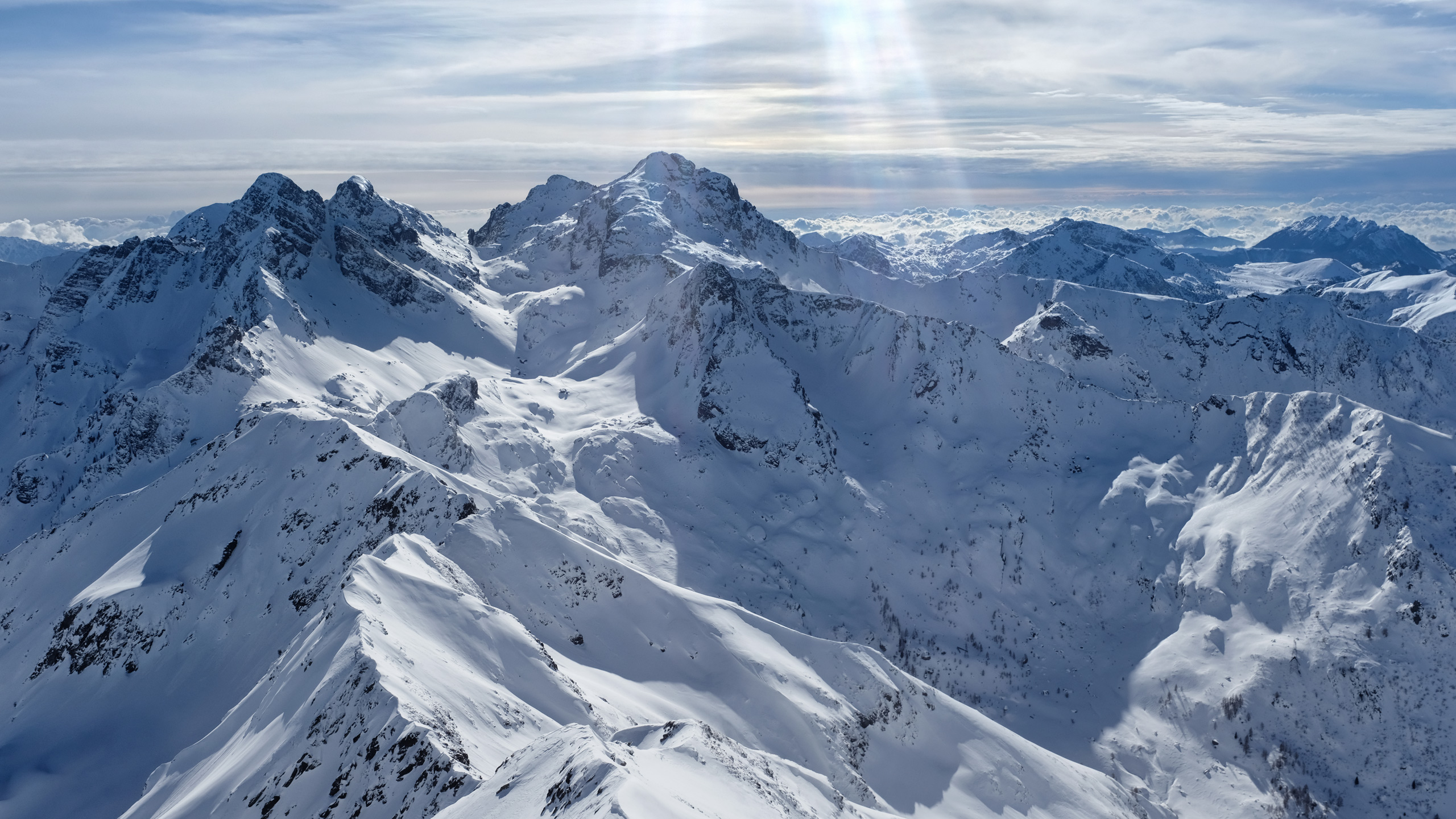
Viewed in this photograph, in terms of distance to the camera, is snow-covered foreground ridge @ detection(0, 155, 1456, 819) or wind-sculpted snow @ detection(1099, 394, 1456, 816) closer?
snow-covered foreground ridge @ detection(0, 155, 1456, 819)

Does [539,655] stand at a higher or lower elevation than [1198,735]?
higher

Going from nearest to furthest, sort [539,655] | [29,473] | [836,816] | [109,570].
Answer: [836,816] → [539,655] → [109,570] → [29,473]

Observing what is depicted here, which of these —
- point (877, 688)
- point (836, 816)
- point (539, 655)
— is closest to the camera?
point (836, 816)

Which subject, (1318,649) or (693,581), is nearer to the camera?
(1318,649)

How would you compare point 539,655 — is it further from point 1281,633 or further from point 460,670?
point 1281,633

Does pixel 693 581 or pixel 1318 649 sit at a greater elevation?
pixel 693 581

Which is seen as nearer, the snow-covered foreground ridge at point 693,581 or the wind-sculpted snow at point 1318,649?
the snow-covered foreground ridge at point 693,581

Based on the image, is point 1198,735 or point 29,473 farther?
point 29,473

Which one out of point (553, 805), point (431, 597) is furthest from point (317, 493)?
point (553, 805)
